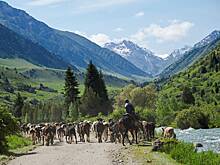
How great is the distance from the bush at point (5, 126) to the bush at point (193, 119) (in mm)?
77129

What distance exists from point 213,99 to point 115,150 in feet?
517

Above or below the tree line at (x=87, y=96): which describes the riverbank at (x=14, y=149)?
below

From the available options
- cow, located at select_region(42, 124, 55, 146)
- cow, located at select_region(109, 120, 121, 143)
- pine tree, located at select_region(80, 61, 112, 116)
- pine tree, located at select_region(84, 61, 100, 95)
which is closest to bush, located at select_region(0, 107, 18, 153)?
cow, located at select_region(109, 120, 121, 143)

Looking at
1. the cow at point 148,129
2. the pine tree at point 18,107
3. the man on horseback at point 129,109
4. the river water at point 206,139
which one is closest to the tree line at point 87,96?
the pine tree at point 18,107

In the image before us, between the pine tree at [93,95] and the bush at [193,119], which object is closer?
the bush at [193,119]

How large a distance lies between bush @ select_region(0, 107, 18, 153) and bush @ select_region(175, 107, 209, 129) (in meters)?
77.1

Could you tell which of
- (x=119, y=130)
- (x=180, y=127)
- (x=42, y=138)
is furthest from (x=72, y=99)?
(x=119, y=130)

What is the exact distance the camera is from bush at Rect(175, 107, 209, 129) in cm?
11638

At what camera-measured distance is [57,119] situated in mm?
183875

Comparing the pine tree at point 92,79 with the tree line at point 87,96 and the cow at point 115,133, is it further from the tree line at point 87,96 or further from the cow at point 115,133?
the cow at point 115,133

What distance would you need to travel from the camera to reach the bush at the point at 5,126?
41.7 metres

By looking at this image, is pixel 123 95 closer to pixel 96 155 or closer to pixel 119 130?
pixel 119 130

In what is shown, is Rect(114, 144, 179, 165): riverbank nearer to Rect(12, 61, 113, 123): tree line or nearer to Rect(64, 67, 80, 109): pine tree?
Rect(12, 61, 113, 123): tree line

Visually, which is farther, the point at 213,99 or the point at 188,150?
the point at 213,99
